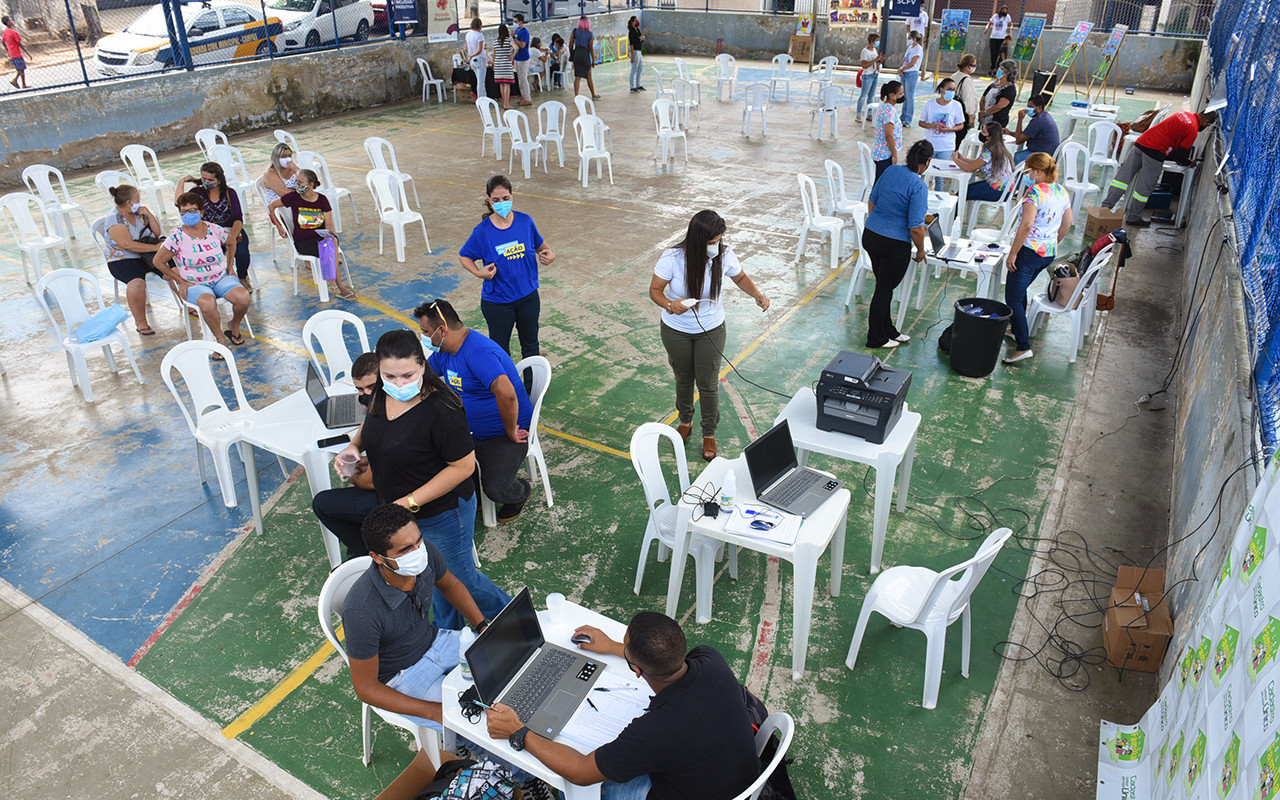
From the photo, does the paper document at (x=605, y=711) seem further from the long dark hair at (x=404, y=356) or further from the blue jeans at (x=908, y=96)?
the blue jeans at (x=908, y=96)

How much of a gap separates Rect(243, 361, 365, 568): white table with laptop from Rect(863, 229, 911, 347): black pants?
4268 millimetres

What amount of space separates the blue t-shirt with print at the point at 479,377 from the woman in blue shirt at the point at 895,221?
11.1 feet

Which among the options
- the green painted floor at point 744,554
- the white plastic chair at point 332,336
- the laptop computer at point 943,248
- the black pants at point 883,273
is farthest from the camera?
the laptop computer at point 943,248

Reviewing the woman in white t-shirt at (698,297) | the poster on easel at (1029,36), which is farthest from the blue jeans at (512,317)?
the poster on easel at (1029,36)

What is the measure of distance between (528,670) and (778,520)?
1505 millimetres

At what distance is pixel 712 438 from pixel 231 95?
13.2 meters

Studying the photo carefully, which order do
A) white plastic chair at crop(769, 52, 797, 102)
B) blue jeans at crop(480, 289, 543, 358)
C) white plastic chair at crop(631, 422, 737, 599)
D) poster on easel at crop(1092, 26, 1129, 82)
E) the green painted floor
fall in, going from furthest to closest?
1. white plastic chair at crop(769, 52, 797, 102)
2. poster on easel at crop(1092, 26, 1129, 82)
3. blue jeans at crop(480, 289, 543, 358)
4. white plastic chair at crop(631, 422, 737, 599)
5. the green painted floor

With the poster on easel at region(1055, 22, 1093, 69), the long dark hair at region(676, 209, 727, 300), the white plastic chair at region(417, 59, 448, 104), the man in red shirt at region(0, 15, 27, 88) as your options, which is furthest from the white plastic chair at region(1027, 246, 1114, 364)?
the man in red shirt at region(0, 15, 27, 88)

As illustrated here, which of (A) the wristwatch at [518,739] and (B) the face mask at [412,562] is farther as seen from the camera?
(B) the face mask at [412,562]

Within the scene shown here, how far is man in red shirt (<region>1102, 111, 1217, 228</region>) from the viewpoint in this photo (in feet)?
32.5

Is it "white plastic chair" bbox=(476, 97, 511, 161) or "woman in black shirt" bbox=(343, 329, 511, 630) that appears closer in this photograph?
"woman in black shirt" bbox=(343, 329, 511, 630)

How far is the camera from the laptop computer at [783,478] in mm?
4176

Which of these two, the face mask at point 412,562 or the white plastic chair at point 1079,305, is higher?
the face mask at point 412,562

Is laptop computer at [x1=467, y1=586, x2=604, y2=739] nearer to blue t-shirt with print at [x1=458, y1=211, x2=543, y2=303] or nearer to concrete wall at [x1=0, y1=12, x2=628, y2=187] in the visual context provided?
blue t-shirt with print at [x1=458, y1=211, x2=543, y2=303]
